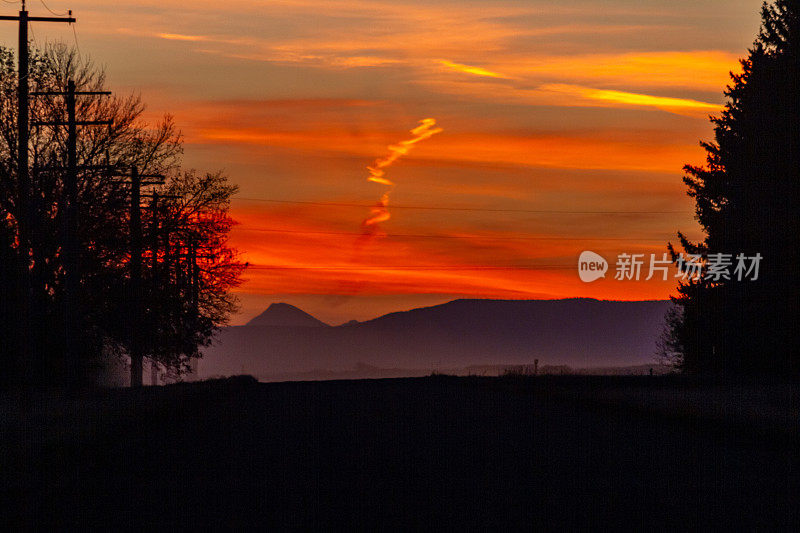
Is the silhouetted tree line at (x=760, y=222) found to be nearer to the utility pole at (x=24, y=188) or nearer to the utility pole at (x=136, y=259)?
the utility pole at (x=136, y=259)

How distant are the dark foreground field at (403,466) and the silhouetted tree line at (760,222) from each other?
2064cm

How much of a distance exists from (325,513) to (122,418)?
1434 centimetres

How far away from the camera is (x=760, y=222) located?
159 ft

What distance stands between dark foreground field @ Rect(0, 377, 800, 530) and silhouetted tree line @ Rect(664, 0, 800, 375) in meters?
20.6

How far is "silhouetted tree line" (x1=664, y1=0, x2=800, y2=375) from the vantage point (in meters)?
48.4

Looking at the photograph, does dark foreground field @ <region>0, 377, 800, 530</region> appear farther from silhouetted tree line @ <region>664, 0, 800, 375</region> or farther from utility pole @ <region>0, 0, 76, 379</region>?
A: silhouetted tree line @ <region>664, 0, 800, 375</region>

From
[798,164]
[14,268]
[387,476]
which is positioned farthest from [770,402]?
[14,268]

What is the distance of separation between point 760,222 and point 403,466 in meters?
36.0

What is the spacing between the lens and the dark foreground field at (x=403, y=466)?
37.7 ft

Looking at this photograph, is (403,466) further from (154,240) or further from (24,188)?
(154,240)

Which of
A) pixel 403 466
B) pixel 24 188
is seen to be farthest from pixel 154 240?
pixel 403 466

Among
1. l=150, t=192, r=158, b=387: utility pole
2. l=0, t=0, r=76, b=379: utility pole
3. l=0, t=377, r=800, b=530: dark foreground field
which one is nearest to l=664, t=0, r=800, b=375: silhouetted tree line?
l=0, t=377, r=800, b=530: dark foreground field

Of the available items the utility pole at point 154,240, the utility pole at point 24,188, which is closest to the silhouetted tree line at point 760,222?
the utility pole at point 154,240

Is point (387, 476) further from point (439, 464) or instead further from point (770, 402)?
point (770, 402)
